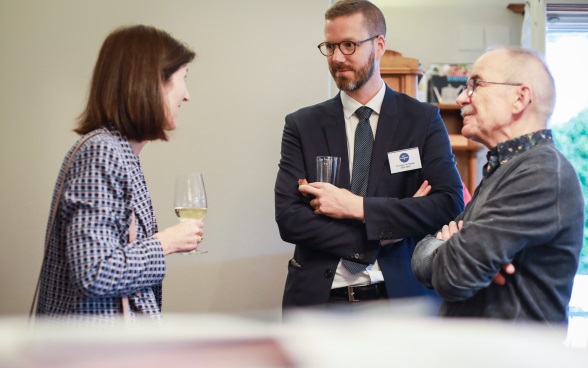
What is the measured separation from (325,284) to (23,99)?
82.2 inches

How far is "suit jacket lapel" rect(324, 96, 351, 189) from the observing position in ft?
7.91

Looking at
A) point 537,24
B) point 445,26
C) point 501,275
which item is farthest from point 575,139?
point 501,275

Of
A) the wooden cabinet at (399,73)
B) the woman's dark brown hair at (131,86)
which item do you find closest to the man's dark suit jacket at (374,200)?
the woman's dark brown hair at (131,86)

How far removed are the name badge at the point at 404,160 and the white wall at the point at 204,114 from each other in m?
1.12

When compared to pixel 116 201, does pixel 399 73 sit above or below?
above

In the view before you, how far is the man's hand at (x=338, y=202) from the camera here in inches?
88.2

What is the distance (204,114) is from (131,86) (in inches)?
70.9

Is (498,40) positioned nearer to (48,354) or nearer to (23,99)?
(23,99)

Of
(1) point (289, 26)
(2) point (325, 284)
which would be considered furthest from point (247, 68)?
(2) point (325, 284)

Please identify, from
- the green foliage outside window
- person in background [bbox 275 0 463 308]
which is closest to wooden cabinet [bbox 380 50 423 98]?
person in background [bbox 275 0 463 308]

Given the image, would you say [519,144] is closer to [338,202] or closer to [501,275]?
[501,275]

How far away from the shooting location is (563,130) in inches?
214

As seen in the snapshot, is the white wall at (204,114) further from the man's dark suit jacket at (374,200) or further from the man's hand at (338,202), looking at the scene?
the man's hand at (338,202)

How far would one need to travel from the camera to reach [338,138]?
2463mm
